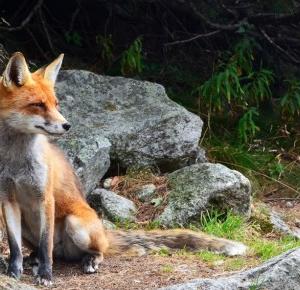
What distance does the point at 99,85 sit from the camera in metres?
9.91

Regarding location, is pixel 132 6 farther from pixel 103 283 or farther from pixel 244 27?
pixel 103 283

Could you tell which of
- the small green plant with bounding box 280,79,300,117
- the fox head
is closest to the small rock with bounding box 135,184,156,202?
the small green plant with bounding box 280,79,300,117

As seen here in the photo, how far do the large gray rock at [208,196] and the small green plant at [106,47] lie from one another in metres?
3.39

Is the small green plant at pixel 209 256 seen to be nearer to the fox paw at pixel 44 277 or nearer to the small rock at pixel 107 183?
the fox paw at pixel 44 277

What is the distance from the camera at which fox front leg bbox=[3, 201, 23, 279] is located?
235 inches

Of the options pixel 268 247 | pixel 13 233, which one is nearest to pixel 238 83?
pixel 268 247

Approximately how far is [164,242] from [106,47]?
15.8ft

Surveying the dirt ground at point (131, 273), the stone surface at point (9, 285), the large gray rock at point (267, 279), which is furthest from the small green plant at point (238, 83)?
the stone surface at point (9, 285)

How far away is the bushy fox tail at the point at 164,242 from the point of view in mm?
6844

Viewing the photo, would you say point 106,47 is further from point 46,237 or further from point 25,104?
point 46,237

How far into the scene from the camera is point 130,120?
30.7 ft

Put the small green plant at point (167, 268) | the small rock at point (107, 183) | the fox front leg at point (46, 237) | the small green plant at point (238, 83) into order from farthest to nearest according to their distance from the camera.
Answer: the small green plant at point (238, 83), the small rock at point (107, 183), the small green plant at point (167, 268), the fox front leg at point (46, 237)

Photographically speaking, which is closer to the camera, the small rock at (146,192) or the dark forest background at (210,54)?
the small rock at (146,192)

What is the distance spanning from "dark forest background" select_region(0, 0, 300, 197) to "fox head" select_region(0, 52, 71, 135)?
13.9 feet
